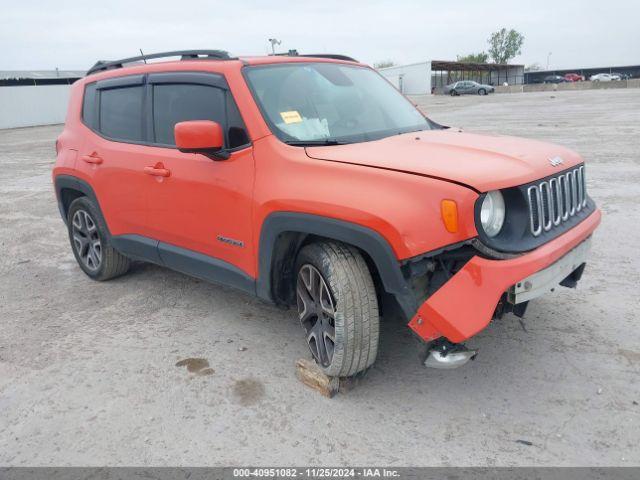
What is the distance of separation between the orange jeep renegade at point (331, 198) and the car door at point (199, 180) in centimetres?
1

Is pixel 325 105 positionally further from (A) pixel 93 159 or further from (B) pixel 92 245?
(B) pixel 92 245

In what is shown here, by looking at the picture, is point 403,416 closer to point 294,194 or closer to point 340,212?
point 340,212

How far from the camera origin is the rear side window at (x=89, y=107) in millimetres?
4762

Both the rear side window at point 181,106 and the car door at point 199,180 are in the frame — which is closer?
the car door at point 199,180

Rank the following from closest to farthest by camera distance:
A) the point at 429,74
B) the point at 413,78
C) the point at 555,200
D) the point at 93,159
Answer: the point at 555,200 → the point at 93,159 → the point at 429,74 → the point at 413,78

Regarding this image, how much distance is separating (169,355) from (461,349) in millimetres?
1972

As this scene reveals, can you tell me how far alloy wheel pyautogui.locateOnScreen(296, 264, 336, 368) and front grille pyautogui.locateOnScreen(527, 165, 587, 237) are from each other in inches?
45.4

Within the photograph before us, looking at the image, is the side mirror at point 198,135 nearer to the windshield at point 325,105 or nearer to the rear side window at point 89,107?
the windshield at point 325,105

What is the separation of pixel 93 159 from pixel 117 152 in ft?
1.21

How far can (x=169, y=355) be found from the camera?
370 cm

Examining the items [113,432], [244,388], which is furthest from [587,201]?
[113,432]

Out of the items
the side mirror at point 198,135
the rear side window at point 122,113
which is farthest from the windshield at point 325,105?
the rear side window at point 122,113

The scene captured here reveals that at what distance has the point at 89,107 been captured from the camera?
15.9 ft

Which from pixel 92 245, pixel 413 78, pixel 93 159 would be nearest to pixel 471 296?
pixel 93 159
